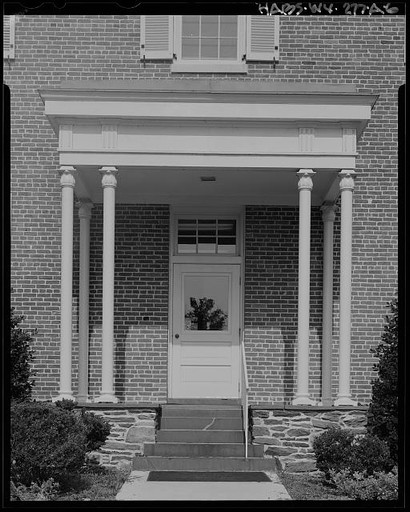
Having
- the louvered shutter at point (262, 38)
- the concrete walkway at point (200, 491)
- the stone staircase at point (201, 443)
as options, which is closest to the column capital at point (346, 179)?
the louvered shutter at point (262, 38)

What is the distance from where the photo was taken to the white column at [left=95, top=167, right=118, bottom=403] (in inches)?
469

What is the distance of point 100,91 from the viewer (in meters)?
11.8

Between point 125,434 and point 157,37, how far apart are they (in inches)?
265

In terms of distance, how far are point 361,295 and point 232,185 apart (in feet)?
9.56

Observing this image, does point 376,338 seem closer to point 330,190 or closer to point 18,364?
point 330,190

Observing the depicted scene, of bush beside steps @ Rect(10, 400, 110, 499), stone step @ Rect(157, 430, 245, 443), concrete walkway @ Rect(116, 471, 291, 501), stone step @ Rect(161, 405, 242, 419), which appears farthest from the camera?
stone step @ Rect(161, 405, 242, 419)

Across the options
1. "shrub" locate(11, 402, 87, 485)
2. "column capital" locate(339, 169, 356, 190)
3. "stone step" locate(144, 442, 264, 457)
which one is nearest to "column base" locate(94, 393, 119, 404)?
"stone step" locate(144, 442, 264, 457)

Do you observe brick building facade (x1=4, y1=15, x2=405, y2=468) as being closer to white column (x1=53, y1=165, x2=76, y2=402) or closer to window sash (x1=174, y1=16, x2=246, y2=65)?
window sash (x1=174, y1=16, x2=246, y2=65)

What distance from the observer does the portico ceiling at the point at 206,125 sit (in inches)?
466

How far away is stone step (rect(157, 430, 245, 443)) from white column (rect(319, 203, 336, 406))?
196 cm

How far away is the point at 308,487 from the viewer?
34.9 ft

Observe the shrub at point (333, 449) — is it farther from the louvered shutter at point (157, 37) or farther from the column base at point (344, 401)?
the louvered shutter at point (157, 37)
